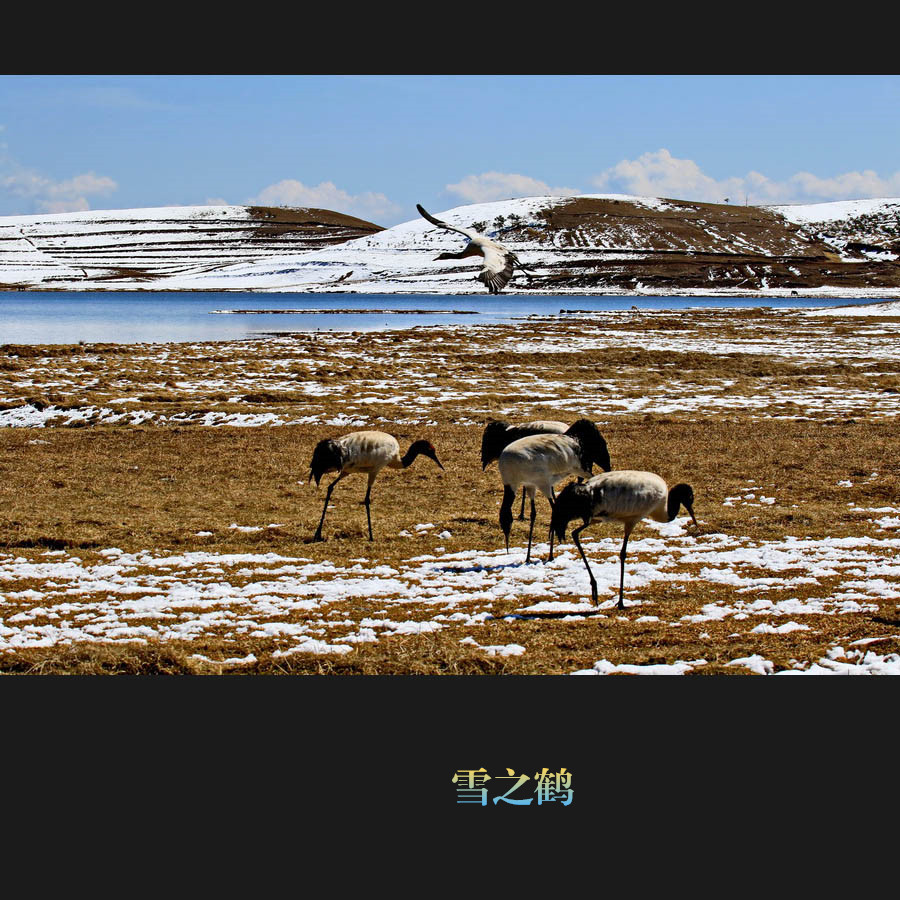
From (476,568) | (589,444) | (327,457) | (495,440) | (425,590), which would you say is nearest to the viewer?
(425,590)

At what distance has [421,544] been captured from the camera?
12.8m

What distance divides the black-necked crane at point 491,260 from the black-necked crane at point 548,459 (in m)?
4.06

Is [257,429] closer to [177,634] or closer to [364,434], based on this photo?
[364,434]

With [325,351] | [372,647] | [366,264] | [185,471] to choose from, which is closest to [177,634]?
[372,647]

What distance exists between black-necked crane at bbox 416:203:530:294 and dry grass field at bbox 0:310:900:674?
4.00m

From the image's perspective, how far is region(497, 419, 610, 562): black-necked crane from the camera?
38.1ft

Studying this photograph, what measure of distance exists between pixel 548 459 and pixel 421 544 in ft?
8.14

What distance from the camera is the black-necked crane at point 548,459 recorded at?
11.6m

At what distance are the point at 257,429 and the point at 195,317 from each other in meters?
70.2

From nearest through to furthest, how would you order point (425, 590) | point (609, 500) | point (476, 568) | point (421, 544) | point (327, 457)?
point (609, 500) → point (425, 590) → point (476, 568) → point (421, 544) → point (327, 457)

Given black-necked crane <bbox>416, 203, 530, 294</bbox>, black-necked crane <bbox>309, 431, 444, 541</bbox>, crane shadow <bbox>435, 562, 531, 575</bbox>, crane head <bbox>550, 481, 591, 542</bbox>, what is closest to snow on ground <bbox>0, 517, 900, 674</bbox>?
crane shadow <bbox>435, 562, 531, 575</bbox>

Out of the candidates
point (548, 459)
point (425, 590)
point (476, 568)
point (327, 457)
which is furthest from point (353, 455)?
point (425, 590)

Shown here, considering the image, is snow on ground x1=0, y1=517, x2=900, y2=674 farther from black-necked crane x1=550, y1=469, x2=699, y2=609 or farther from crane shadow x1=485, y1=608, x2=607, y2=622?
black-necked crane x1=550, y1=469, x2=699, y2=609

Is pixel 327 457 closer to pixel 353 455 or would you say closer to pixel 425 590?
pixel 353 455
